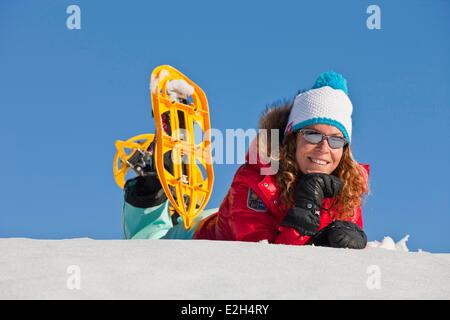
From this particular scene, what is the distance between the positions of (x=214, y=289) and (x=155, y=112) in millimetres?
2976

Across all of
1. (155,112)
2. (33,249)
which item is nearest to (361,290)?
(33,249)

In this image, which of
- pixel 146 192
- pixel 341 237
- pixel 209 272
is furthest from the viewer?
pixel 146 192

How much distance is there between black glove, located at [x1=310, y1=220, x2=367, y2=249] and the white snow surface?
589 mm

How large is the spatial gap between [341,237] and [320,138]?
89 cm

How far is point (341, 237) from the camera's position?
122 inches

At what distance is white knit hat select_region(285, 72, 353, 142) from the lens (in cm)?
388

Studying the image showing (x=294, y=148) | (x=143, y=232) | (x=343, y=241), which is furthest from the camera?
(x=143, y=232)

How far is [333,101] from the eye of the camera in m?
3.96

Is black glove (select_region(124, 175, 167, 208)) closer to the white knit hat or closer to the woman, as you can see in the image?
the woman
